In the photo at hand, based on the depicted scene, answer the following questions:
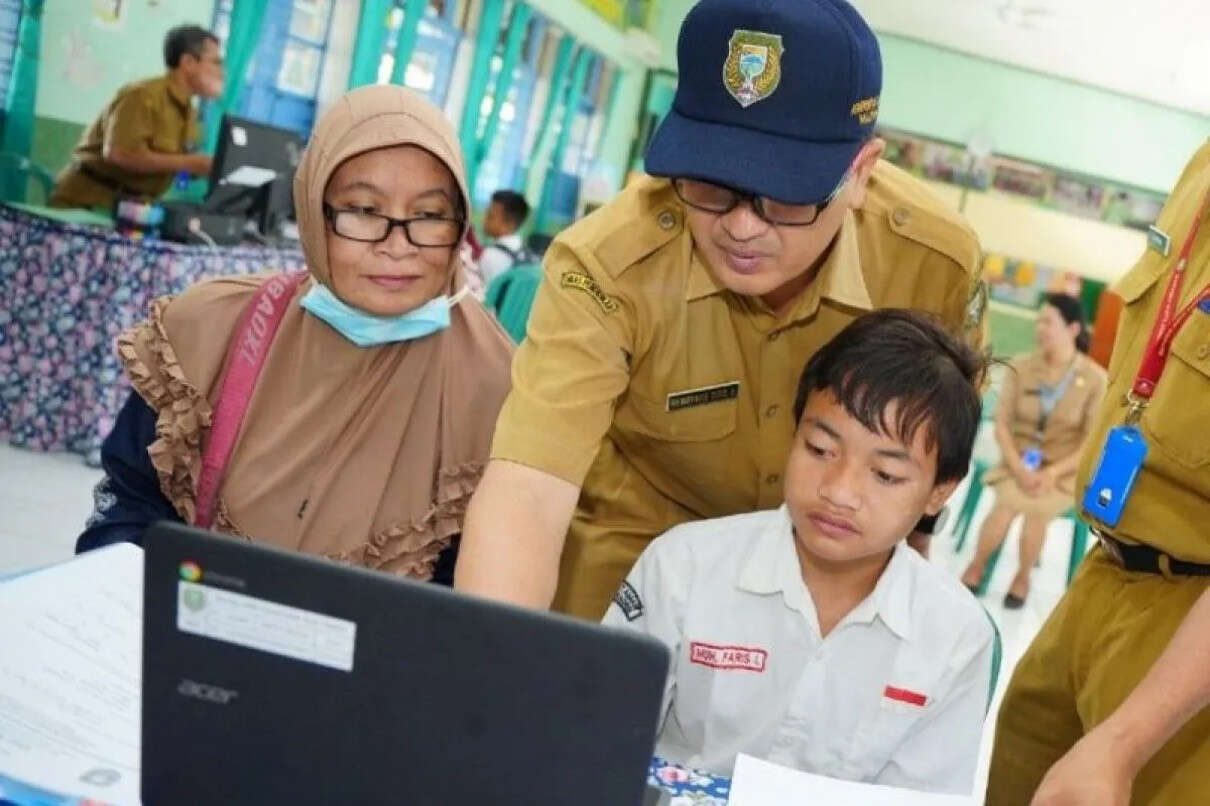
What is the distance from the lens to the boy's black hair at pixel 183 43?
468cm

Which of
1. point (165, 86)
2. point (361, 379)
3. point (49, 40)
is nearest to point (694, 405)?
point (361, 379)

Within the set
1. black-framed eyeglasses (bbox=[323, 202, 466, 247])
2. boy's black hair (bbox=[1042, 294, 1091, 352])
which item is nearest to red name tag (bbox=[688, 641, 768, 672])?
black-framed eyeglasses (bbox=[323, 202, 466, 247])

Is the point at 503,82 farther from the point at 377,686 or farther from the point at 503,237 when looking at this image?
the point at 377,686

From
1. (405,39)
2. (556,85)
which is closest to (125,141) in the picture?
(405,39)

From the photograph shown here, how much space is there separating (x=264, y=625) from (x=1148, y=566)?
3.47 feet

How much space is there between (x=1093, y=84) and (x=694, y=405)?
1109cm

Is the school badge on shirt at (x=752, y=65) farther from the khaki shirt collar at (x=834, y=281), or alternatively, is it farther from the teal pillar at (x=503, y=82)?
the teal pillar at (x=503, y=82)

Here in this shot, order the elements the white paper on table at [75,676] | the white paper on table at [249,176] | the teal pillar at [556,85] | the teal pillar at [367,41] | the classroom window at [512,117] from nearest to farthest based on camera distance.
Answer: the white paper on table at [75,676], the white paper on table at [249,176], the teal pillar at [367,41], the classroom window at [512,117], the teal pillar at [556,85]

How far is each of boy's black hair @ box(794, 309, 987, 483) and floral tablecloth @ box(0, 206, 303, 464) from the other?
325 centimetres

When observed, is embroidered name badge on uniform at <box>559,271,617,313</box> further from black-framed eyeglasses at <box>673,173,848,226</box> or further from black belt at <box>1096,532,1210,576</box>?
black belt at <box>1096,532,1210,576</box>

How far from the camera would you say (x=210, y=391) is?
160 cm

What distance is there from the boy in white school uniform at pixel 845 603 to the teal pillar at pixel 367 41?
589cm

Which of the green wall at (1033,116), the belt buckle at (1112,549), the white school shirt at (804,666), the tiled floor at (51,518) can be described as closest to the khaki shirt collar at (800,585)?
the white school shirt at (804,666)

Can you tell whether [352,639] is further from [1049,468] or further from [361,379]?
[1049,468]
